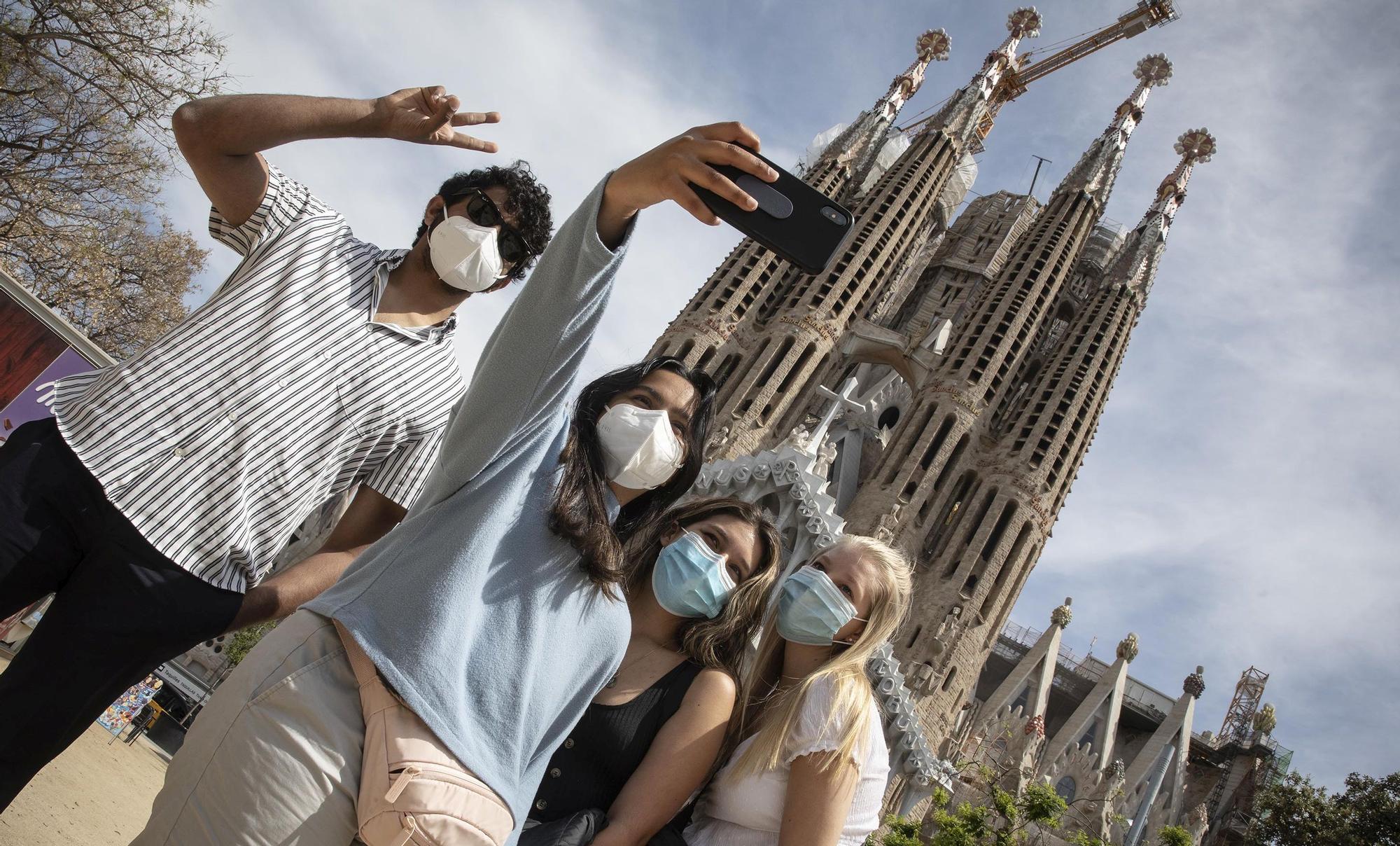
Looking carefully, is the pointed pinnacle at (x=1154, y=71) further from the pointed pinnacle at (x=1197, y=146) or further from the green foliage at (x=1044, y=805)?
the green foliage at (x=1044, y=805)

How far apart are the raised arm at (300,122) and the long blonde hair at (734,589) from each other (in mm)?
1185

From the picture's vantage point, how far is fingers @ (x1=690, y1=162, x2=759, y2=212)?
1713 mm

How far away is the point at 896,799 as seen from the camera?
51.0 feet

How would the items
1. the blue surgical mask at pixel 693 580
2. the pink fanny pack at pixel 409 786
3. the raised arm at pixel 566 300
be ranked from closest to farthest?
the pink fanny pack at pixel 409 786, the raised arm at pixel 566 300, the blue surgical mask at pixel 693 580

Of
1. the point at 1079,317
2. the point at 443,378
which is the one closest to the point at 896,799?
the point at 1079,317

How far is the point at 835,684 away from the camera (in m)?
2.68

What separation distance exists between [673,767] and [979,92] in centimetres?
2764

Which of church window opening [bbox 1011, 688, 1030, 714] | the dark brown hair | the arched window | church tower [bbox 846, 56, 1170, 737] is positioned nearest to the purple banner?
the dark brown hair

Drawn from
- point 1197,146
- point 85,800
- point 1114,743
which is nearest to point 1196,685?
point 1114,743

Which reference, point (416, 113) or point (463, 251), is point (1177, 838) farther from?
point (416, 113)

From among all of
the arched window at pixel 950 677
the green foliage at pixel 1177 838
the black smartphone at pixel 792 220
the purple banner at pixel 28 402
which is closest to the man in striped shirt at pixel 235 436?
the black smartphone at pixel 792 220

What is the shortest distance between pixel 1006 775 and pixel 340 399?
20838 mm

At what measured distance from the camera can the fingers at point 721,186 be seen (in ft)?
5.62

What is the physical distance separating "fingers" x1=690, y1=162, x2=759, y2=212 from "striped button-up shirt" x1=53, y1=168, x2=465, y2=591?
44.2 inches
